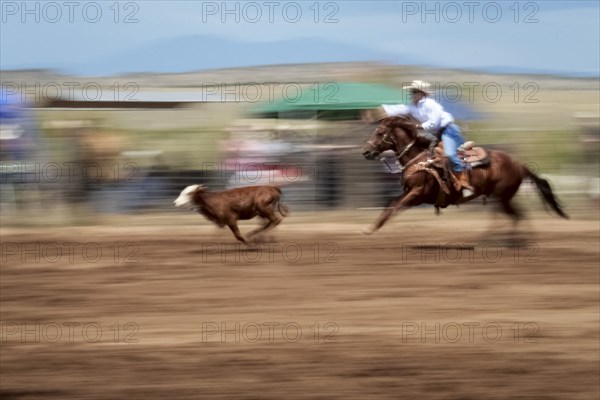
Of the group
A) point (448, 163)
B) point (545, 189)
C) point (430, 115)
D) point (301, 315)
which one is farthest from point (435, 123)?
point (301, 315)

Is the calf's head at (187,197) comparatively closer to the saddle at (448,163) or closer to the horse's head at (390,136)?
the horse's head at (390,136)

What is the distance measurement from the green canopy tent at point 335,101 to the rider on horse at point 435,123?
4378 mm

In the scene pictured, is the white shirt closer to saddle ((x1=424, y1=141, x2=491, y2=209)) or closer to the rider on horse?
the rider on horse

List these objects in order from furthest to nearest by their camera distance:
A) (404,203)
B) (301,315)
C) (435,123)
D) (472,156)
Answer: (472,156) < (404,203) < (435,123) < (301,315)

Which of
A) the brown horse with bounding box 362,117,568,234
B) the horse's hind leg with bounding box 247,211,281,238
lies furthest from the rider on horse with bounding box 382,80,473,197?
the horse's hind leg with bounding box 247,211,281,238

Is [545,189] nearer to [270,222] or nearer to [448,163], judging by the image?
[448,163]

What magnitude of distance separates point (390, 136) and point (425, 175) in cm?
65

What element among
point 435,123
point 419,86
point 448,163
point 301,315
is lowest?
point 301,315

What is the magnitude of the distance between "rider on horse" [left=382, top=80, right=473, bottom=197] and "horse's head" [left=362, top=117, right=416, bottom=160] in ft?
0.54

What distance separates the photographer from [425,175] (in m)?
13.0

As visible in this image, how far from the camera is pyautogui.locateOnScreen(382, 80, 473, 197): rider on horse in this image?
41.6 feet

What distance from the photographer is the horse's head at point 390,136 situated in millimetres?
12781

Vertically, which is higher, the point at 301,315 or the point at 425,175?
the point at 425,175

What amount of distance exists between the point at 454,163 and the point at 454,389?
263 inches
